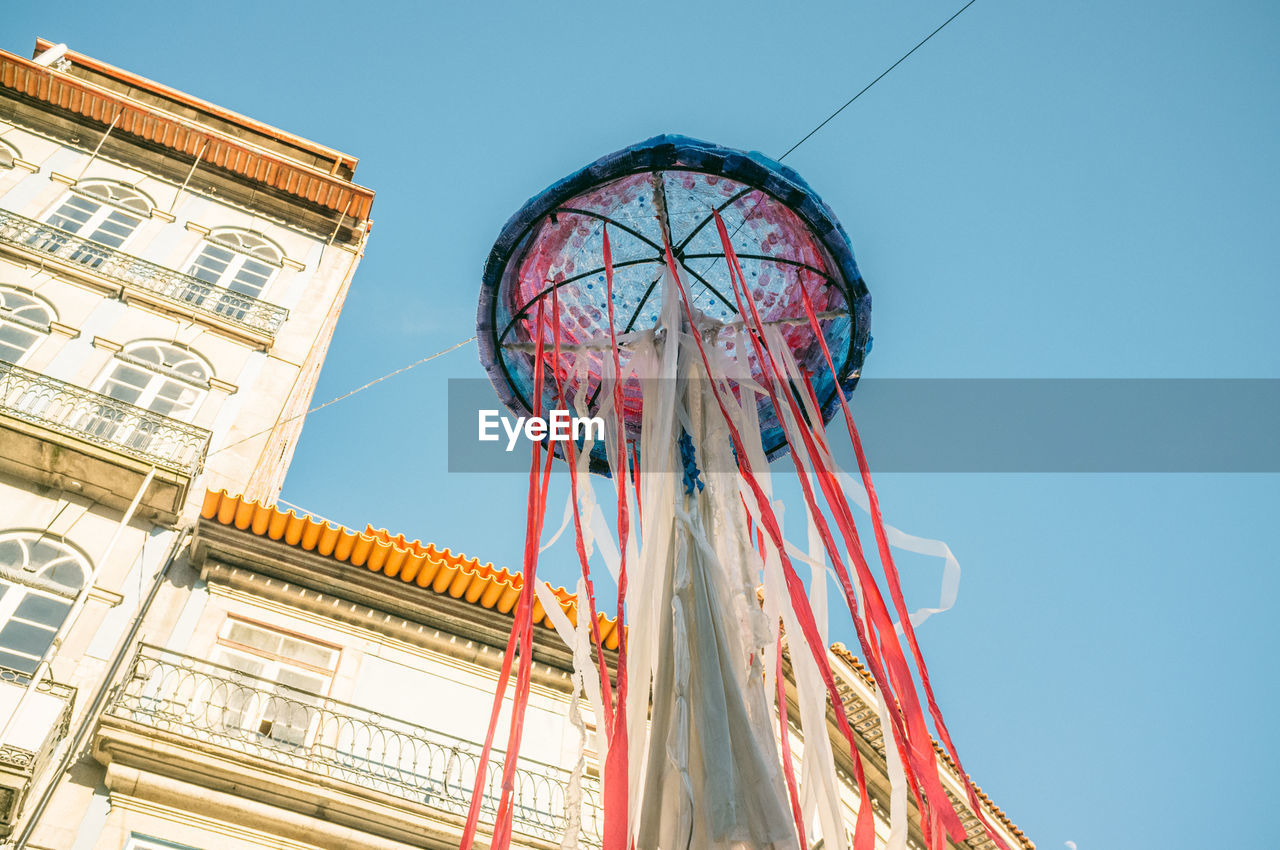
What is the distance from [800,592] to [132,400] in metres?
9.51

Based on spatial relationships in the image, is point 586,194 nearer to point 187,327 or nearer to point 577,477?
point 577,477

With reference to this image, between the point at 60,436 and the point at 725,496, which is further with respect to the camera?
the point at 60,436

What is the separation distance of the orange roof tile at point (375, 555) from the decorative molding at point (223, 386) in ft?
8.09

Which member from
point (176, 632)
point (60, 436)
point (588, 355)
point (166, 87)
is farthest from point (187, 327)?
point (588, 355)

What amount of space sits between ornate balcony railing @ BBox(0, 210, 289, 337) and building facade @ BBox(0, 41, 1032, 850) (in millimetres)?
36

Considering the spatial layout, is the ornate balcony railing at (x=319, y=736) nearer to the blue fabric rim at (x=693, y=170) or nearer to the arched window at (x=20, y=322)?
the blue fabric rim at (x=693, y=170)

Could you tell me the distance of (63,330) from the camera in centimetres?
1069

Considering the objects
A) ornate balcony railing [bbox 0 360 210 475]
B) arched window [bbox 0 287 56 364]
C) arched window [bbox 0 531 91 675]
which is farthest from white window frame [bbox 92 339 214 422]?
arched window [bbox 0 531 91 675]

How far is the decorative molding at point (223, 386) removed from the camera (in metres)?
11.2

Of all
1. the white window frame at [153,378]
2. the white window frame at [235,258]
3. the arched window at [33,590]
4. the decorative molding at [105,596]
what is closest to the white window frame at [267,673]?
the decorative molding at [105,596]

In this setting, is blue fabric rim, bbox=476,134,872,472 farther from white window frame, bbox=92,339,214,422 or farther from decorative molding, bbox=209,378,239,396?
decorative molding, bbox=209,378,239,396

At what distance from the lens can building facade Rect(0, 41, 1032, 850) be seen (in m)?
6.82

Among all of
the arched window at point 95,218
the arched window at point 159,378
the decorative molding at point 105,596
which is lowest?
the decorative molding at point 105,596

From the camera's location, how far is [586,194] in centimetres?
450
